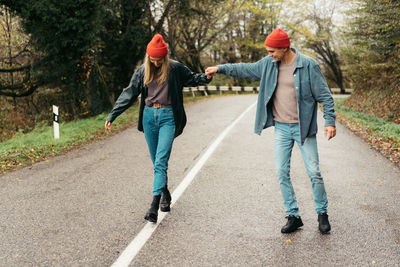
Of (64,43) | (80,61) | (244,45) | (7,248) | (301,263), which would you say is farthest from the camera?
(244,45)

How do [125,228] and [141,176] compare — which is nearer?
[125,228]

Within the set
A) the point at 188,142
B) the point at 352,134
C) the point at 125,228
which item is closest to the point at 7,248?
the point at 125,228

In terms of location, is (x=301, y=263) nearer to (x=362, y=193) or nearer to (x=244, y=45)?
(x=362, y=193)

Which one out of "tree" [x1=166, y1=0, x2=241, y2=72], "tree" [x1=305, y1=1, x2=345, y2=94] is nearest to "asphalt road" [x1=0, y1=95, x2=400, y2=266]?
"tree" [x1=166, y1=0, x2=241, y2=72]

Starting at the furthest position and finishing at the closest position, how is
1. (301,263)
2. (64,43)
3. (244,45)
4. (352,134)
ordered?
(244,45) < (64,43) < (352,134) < (301,263)

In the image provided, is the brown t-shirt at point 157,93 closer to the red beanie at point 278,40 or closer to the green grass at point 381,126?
the red beanie at point 278,40

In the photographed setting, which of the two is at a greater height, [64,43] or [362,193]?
[64,43]

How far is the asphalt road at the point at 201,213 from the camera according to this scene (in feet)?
11.9

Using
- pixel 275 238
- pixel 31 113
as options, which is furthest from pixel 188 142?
pixel 31 113

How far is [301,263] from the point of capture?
11.3ft

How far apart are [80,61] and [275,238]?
11821 mm

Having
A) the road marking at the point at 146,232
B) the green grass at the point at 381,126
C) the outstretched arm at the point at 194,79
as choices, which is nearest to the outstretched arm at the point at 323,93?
the outstretched arm at the point at 194,79

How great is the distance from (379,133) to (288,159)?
733cm

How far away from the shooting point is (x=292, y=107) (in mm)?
4148
